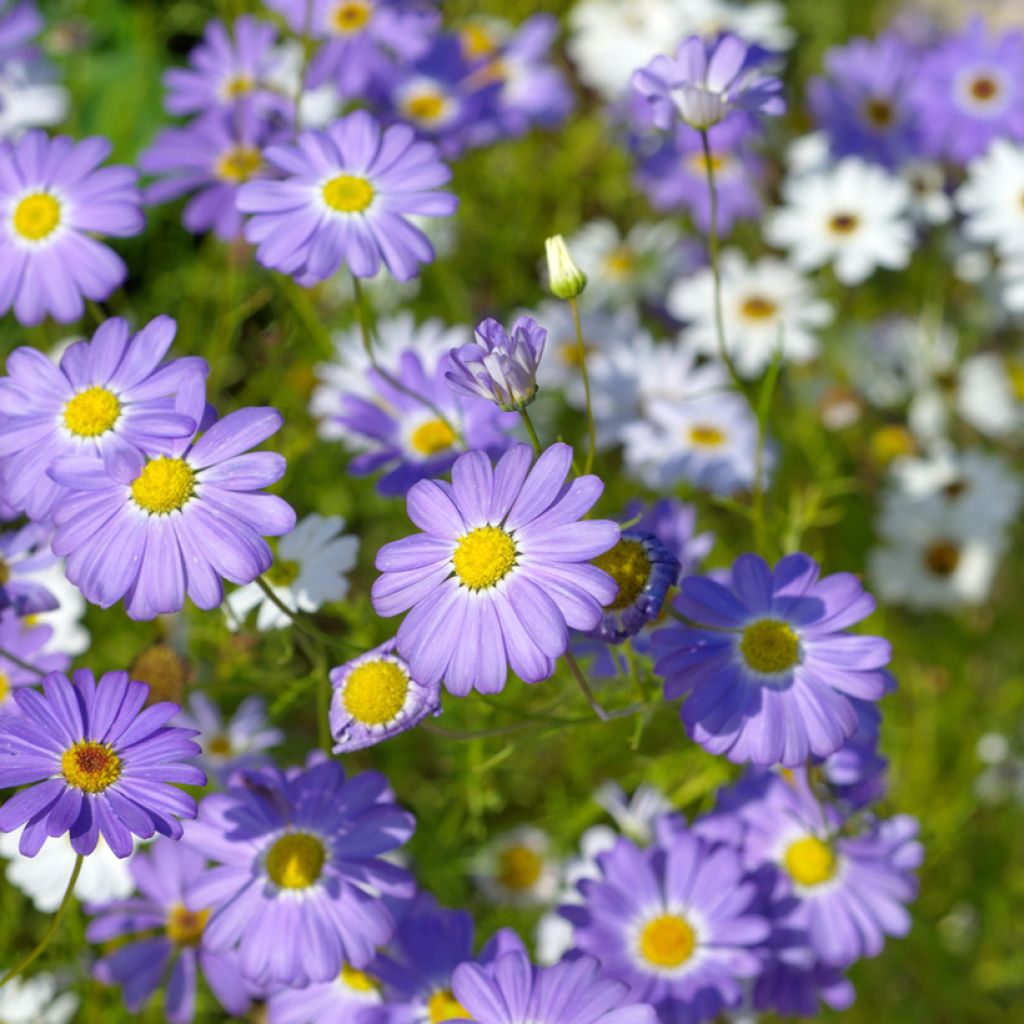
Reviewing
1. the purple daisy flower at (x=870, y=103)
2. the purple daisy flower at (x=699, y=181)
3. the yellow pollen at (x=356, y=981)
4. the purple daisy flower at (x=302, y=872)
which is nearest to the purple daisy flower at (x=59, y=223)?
the purple daisy flower at (x=302, y=872)

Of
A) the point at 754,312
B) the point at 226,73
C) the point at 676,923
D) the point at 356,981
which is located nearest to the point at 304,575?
the point at 356,981

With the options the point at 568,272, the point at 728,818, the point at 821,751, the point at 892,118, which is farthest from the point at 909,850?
the point at 892,118

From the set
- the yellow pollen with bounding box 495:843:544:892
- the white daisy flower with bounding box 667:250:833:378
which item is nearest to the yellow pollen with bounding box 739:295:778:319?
the white daisy flower with bounding box 667:250:833:378

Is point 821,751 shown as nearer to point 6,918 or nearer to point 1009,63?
point 6,918

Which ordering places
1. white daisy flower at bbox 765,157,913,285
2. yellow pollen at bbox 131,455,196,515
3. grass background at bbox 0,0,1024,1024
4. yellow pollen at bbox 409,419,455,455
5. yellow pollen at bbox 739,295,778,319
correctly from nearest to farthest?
1. yellow pollen at bbox 131,455,196,515
2. yellow pollen at bbox 409,419,455,455
3. grass background at bbox 0,0,1024,1024
4. white daisy flower at bbox 765,157,913,285
5. yellow pollen at bbox 739,295,778,319

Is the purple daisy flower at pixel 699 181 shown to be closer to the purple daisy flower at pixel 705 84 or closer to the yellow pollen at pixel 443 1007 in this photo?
the purple daisy flower at pixel 705 84

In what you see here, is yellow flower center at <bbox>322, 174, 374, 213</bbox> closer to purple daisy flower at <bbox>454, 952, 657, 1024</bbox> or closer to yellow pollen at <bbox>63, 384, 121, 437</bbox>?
yellow pollen at <bbox>63, 384, 121, 437</bbox>

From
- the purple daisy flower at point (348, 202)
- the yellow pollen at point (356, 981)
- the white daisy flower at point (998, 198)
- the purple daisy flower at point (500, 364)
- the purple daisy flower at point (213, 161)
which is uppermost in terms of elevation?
the white daisy flower at point (998, 198)
